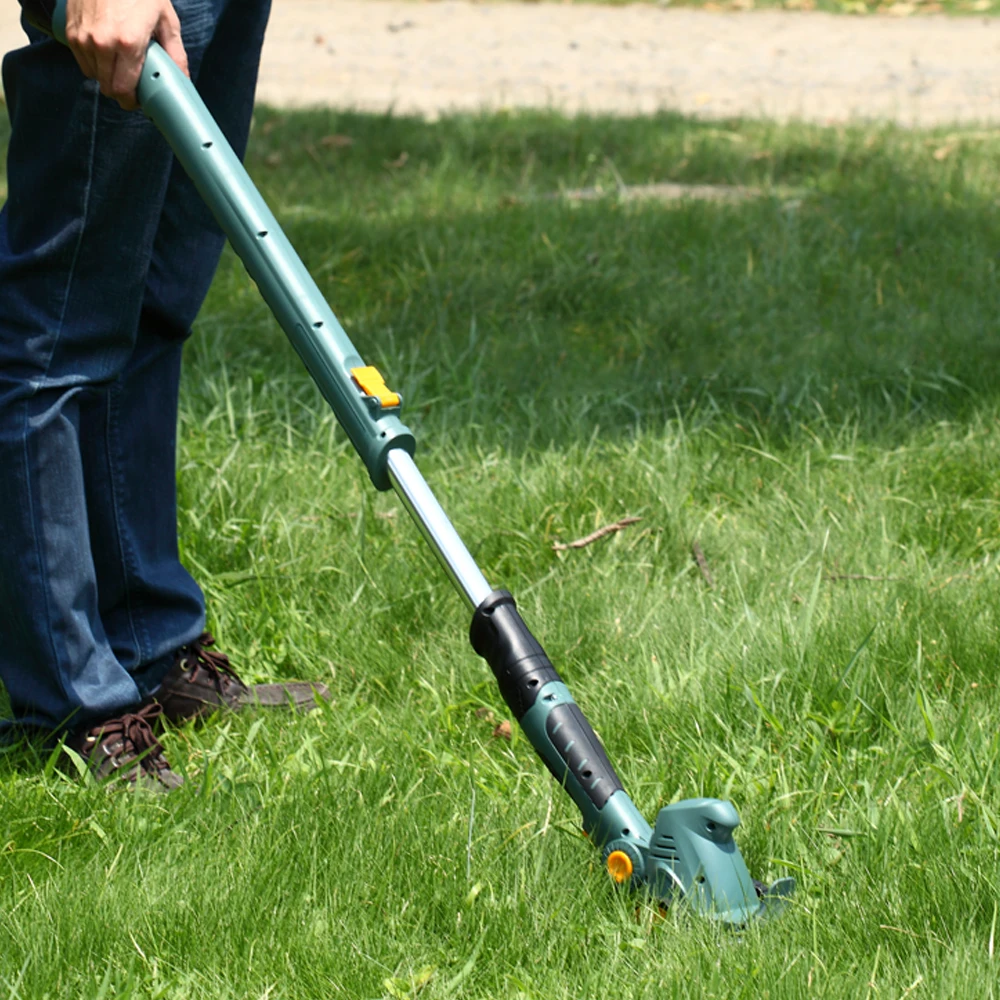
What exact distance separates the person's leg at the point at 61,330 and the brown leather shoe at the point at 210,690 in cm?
15

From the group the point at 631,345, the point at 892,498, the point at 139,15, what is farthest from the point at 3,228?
the point at 631,345

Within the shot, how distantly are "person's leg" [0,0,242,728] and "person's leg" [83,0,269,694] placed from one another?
0.05 m

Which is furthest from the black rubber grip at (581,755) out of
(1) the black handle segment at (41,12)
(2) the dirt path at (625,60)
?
(2) the dirt path at (625,60)

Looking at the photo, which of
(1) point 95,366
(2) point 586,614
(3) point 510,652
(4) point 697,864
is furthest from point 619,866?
(1) point 95,366

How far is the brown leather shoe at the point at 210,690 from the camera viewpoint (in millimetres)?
2193

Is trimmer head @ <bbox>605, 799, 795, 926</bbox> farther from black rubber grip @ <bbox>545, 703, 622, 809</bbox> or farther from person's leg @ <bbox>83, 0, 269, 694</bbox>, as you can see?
person's leg @ <bbox>83, 0, 269, 694</bbox>

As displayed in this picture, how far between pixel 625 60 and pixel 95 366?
23.1 ft

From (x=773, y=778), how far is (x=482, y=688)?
0.53 metres

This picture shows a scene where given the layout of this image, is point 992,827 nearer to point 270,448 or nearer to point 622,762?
point 622,762

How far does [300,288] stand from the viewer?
1731 mm

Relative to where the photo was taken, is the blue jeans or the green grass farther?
the blue jeans

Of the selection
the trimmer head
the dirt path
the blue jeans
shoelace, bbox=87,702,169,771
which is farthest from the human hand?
the dirt path

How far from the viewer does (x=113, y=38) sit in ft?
5.45

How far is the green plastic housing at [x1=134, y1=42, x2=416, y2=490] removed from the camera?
1.70 meters
